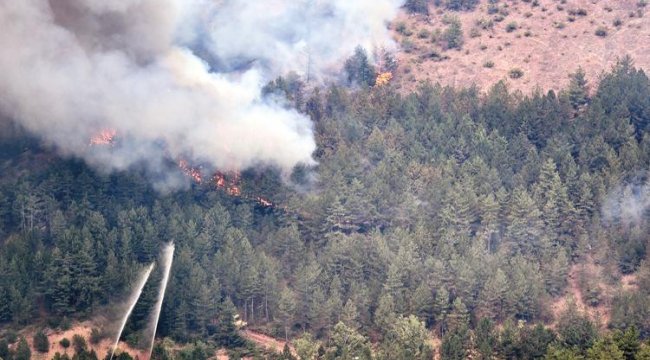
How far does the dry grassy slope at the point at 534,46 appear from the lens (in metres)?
123

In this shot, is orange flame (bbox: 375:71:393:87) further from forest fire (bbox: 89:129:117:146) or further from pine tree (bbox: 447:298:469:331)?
pine tree (bbox: 447:298:469:331)

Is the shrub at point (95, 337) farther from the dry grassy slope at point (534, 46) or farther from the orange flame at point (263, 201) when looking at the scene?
the dry grassy slope at point (534, 46)

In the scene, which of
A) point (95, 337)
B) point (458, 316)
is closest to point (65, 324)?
point (95, 337)

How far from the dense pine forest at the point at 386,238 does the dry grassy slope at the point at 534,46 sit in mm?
14147

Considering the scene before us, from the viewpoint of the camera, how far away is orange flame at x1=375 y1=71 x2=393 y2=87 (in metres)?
123

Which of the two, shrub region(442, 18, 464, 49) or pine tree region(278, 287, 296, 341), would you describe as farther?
shrub region(442, 18, 464, 49)

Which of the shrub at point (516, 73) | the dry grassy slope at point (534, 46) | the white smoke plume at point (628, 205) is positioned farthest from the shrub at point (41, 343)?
the shrub at point (516, 73)

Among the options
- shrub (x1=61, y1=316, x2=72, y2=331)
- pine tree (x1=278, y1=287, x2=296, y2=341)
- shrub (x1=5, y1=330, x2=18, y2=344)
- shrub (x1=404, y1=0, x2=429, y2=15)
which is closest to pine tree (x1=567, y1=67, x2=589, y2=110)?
shrub (x1=404, y1=0, x2=429, y2=15)

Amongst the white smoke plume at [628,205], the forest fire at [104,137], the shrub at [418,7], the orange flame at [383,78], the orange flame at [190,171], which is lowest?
the white smoke plume at [628,205]

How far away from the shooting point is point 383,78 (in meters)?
124

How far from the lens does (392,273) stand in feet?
291

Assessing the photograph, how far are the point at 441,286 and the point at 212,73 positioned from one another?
101ft

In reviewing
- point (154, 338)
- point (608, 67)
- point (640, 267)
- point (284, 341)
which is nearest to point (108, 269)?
point (154, 338)

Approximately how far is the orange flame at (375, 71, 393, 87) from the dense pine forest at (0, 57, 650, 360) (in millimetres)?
13591
